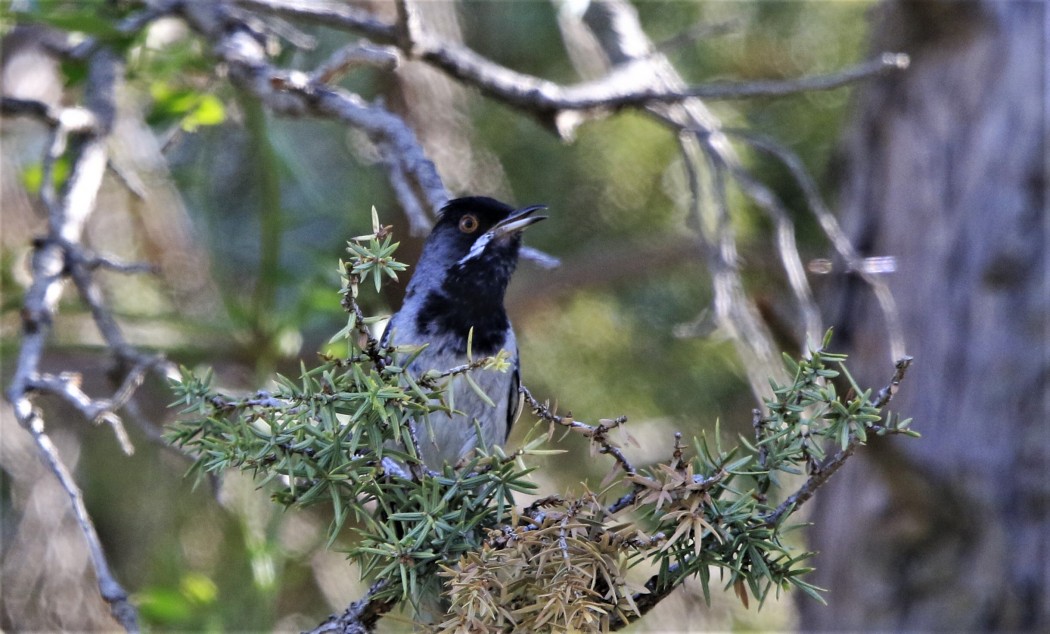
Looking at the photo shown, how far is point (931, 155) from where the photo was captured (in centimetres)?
523

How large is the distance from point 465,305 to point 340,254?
2.27 m

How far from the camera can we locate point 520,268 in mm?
6938

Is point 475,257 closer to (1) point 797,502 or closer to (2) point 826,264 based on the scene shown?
(2) point 826,264

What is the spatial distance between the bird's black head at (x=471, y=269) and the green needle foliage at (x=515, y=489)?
5.26ft

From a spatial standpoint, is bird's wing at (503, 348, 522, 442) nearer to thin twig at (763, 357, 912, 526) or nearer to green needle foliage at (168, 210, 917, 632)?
green needle foliage at (168, 210, 917, 632)

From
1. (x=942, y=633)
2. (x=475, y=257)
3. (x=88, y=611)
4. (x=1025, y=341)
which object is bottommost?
(x=88, y=611)

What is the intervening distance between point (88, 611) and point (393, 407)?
15.3 ft

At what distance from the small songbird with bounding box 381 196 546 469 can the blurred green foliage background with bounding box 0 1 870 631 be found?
1.32 meters

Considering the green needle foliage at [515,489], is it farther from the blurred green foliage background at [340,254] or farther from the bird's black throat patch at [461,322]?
the blurred green foliage background at [340,254]

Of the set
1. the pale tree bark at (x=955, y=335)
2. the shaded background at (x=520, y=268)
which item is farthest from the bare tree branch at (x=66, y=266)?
the pale tree bark at (x=955, y=335)

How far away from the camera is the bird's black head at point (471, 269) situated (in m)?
3.43

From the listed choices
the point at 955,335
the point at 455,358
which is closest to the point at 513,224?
the point at 455,358

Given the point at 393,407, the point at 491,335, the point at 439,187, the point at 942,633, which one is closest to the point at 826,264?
the point at 491,335

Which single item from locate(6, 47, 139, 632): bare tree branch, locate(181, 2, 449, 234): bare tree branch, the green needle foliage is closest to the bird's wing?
locate(181, 2, 449, 234): bare tree branch
